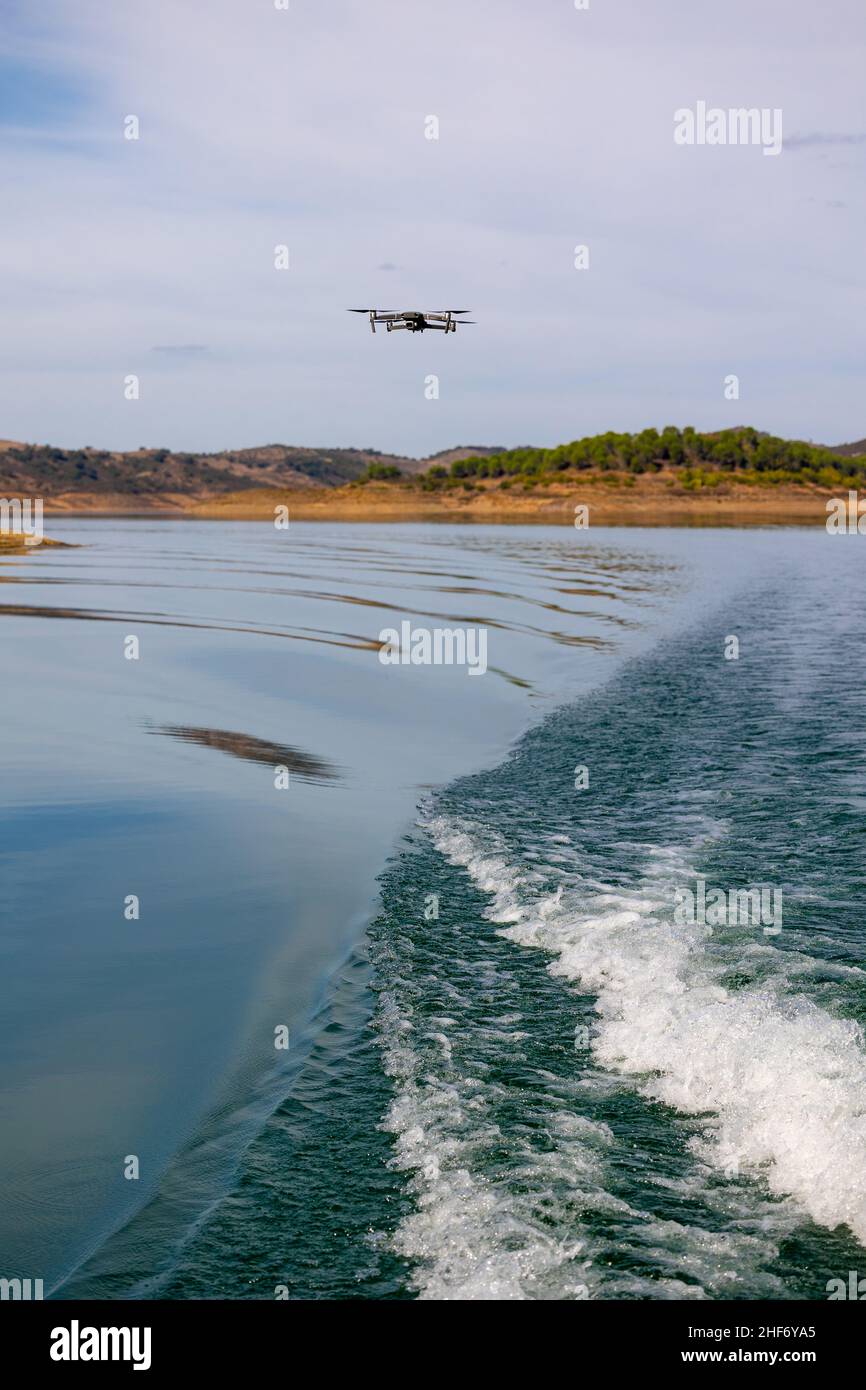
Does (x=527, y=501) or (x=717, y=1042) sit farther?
(x=527, y=501)

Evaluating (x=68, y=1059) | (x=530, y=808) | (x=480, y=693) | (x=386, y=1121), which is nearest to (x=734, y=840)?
(x=530, y=808)
